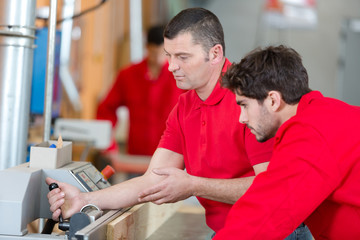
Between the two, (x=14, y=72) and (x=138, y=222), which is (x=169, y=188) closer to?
(x=138, y=222)

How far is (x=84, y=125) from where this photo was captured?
11.5 feet

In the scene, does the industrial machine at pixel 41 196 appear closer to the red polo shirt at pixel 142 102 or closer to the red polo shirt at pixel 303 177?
the red polo shirt at pixel 303 177

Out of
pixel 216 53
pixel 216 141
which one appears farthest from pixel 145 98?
pixel 216 141

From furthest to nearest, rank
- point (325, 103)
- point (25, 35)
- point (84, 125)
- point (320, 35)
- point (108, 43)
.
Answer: point (320, 35) → point (108, 43) → point (84, 125) → point (25, 35) → point (325, 103)

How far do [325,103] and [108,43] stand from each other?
5.78m

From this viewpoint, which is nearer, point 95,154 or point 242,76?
point 242,76

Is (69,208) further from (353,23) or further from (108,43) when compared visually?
(353,23)

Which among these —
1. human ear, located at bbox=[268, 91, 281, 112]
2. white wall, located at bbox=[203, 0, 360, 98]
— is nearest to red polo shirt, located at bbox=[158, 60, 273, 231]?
human ear, located at bbox=[268, 91, 281, 112]

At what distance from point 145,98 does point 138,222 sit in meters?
2.38

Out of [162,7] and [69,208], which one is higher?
[162,7]

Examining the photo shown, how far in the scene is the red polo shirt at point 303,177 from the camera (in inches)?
46.7

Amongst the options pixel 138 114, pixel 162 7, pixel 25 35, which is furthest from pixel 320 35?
pixel 25 35

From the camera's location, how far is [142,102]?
13.2 ft

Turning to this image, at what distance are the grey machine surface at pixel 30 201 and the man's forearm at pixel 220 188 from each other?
0.26 metres
